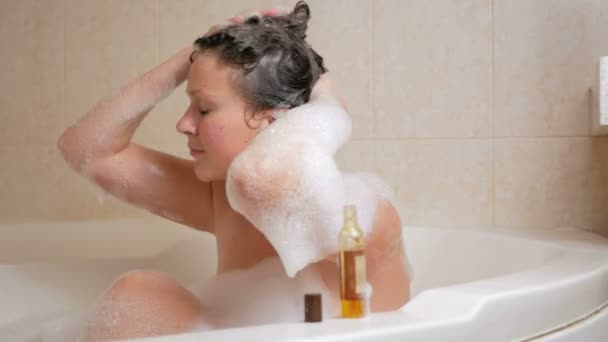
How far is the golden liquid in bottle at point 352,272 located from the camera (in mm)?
844

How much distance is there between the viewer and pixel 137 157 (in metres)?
1.38

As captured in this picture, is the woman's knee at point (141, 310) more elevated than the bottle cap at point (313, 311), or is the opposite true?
the bottle cap at point (313, 311)

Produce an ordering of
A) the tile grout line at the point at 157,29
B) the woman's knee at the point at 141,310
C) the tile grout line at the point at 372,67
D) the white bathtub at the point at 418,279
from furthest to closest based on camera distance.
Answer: the tile grout line at the point at 157,29 < the tile grout line at the point at 372,67 < the woman's knee at the point at 141,310 < the white bathtub at the point at 418,279

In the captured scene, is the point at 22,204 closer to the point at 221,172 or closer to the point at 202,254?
the point at 202,254

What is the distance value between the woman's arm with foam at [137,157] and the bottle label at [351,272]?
586mm

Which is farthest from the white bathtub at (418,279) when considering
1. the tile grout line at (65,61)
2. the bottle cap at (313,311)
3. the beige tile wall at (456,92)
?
the tile grout line at (65,61)

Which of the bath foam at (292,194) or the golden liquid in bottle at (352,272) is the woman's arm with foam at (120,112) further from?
the golden liquid in bottle at (352,272)

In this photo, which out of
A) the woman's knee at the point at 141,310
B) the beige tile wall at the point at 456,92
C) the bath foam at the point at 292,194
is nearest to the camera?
the bath foam at the point at 292,194

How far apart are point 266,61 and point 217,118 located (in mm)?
123

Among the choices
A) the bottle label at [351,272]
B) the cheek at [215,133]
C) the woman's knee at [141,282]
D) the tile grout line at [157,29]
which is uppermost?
the tile grout line at [157,29]

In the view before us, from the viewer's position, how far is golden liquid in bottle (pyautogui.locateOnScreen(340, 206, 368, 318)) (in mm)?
844

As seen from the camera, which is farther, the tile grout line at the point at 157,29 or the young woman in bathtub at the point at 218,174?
the tile grout line at the point at 157,29

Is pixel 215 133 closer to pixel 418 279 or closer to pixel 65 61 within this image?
pixel 418 279

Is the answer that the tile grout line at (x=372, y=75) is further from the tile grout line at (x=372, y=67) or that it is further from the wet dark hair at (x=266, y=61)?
the wet dark hair at (x=266, y=61)
